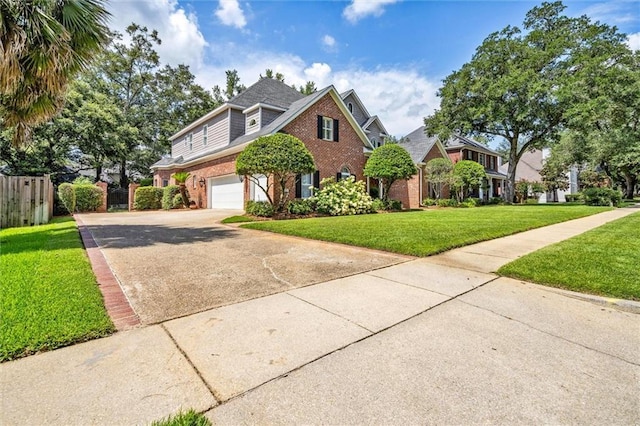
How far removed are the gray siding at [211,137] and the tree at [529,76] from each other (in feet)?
55.4

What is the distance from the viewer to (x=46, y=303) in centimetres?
308

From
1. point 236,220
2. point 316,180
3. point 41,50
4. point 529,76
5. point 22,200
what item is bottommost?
point 236,220

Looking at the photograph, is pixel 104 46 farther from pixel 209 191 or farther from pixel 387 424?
pixel 209 191

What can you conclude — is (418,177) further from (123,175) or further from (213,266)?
(123,175)

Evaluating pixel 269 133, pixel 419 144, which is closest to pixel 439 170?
pixel 419 144

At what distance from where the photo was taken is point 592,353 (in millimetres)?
2408

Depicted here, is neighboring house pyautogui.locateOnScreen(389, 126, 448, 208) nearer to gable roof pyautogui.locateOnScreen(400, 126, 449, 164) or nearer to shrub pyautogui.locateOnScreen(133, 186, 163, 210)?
gable roof pyautogui.locateOnScreen(400, 126, 449, 164)

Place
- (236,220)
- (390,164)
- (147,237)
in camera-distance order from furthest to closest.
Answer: (390,164) < (236,220) < (147,237)

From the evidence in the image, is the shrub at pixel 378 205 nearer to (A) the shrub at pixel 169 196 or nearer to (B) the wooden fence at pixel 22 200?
(A) the shrub at pixel 169 196

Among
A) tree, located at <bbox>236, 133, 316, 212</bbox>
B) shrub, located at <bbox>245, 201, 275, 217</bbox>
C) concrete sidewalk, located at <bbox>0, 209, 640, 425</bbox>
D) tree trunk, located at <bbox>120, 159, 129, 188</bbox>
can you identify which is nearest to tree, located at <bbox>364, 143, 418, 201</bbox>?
tree, located at <bbox>236, 133, 316, 212</bbox>

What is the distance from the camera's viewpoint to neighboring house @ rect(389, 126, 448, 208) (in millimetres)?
21906

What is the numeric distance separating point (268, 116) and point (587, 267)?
52.9ft

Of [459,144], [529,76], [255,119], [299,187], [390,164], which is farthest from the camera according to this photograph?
[459,144]

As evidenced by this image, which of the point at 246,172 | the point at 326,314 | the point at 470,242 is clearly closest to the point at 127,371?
the point at 326,314
